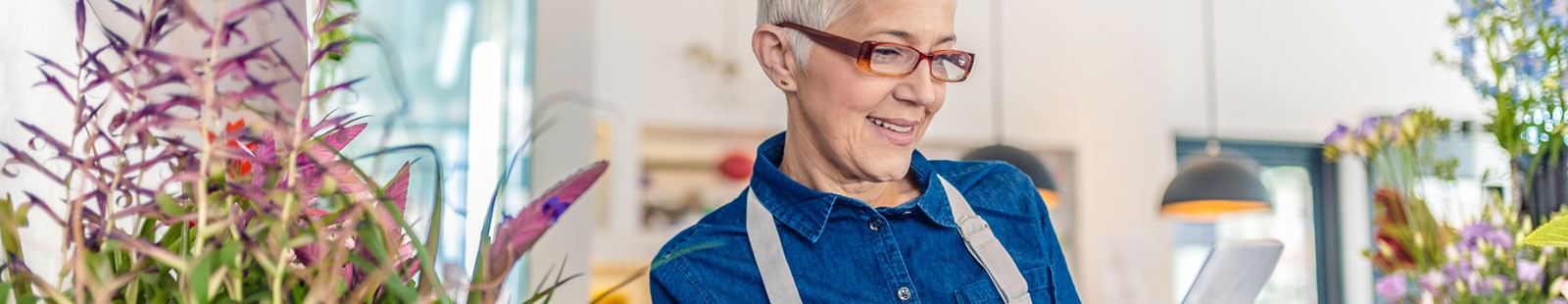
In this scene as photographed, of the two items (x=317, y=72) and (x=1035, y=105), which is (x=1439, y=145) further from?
(x=317, y=72)

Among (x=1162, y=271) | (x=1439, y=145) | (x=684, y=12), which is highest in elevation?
(x=684, y=12)

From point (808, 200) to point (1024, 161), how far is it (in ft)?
9.60

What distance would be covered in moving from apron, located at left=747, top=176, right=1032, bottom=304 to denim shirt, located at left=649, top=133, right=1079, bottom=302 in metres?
0.01

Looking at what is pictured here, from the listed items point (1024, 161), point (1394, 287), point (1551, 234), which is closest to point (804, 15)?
point (1551, 234)

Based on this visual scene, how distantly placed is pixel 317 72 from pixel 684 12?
12.4 feet

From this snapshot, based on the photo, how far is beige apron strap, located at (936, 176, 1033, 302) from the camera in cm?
122

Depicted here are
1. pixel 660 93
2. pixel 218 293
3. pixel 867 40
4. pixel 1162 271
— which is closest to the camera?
pixel 218 293

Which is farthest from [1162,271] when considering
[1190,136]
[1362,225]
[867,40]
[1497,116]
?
[867,40]

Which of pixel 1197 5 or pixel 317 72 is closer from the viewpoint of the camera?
pixel 317 72

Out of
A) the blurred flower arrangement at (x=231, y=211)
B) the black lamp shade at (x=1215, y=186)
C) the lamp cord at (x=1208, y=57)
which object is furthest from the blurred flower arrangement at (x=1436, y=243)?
the lamp cord at (x=1208, y=57)

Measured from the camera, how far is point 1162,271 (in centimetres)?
595

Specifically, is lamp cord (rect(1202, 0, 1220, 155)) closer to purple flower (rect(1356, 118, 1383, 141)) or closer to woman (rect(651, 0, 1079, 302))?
purple flower (rect(1356, 118, 1383, 141))

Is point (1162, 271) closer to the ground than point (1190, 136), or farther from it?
closer to the ground

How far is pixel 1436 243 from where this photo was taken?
1.48 m
